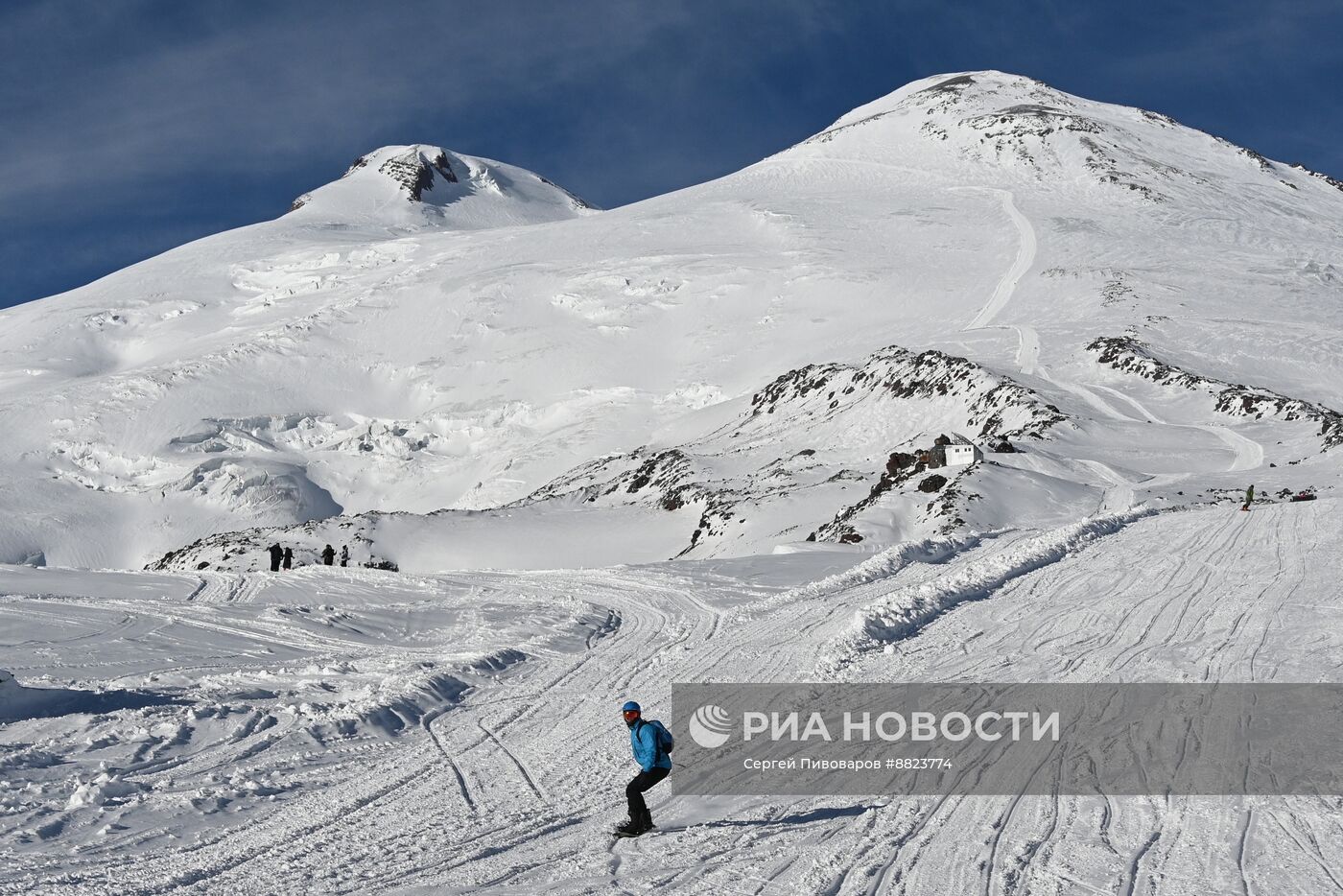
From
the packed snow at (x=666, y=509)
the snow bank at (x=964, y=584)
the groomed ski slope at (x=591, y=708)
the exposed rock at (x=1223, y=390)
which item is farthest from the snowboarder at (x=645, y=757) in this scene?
the exposed rock at (x=1223, y=390)

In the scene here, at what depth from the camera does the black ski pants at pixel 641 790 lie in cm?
1002

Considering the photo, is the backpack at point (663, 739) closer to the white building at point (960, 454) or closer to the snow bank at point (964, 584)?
the snow bank at point (964, 584)

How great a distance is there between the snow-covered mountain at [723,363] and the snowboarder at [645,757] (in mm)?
23658

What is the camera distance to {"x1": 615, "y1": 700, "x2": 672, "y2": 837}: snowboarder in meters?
9.97

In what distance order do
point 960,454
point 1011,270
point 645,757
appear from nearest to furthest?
point 645,757, point 960,454, point 1011,270

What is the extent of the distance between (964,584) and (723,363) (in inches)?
3290

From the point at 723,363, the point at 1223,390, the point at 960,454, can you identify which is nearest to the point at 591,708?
the point at 960,454

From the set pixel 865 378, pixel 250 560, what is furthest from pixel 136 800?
pixel 865 378

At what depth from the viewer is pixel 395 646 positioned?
71.5 ft

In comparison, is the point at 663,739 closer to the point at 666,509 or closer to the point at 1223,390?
the point at 666,509

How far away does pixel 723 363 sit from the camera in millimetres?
106000

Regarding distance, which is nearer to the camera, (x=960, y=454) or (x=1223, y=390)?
(x=960, y=454)

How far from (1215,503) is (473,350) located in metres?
92.0

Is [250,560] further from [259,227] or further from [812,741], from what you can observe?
[259,227]
